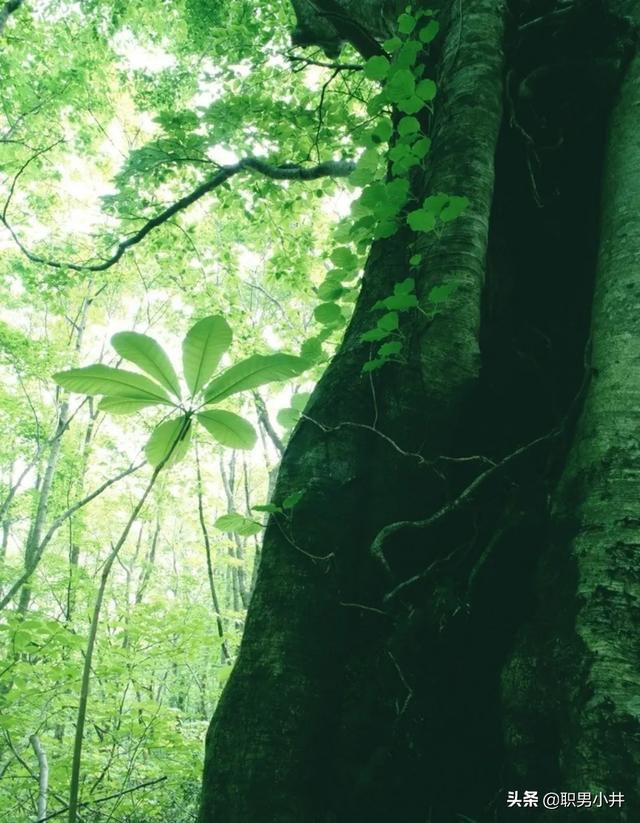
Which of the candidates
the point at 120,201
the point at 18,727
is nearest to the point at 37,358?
the point at 120,201

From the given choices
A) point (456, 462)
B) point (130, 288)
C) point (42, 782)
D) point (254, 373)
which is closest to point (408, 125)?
point (254, 373)

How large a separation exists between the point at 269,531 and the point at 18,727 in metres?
4.15

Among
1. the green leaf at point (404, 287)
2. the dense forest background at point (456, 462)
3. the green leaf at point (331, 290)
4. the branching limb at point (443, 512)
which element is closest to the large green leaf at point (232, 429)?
the dense forest background at point (456, 462)

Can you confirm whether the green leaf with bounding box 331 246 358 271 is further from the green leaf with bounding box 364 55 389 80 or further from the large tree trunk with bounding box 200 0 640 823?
the green leaf with bounding box 364 55 389 80

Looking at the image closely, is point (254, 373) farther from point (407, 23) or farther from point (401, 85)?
point (407, 23)

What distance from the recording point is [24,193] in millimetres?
11117

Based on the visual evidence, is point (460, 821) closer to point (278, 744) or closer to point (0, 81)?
point (278, 744)

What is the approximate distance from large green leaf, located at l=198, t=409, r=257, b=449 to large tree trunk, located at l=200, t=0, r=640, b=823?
165mm

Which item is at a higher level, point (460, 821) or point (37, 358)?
point (37, 358)

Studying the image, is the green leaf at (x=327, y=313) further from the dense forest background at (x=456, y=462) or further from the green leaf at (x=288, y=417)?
the green leaf at (x=288, y=417)

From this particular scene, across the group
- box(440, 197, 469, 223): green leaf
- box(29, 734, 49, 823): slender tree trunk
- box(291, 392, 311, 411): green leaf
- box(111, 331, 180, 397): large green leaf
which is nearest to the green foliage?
box(111, 331, 180, 397): large green leaf

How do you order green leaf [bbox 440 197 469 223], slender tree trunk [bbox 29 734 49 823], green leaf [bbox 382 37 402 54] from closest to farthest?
green leaf [bbox 440 197 469 223] → green leaf [bbox 382 37 402 54] → slender tree trunk [bbox 29 734 49 823]

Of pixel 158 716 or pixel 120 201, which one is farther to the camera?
pixel 158 716

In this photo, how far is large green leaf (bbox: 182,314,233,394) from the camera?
1280mm
